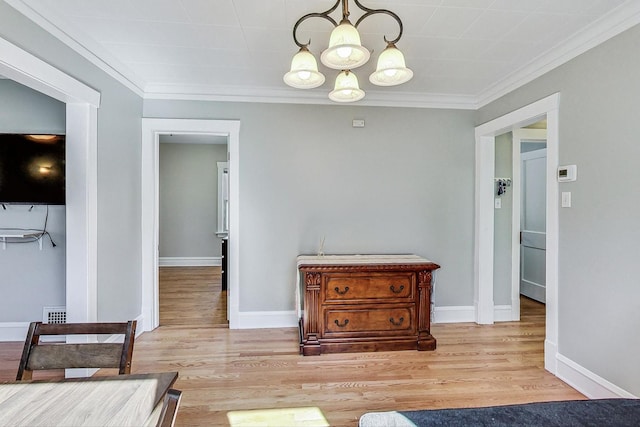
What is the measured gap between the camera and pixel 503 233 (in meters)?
3.62

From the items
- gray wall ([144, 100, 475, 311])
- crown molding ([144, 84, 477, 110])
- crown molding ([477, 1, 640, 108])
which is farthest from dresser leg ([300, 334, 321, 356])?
crown molding ([477, 1, 640, 108])

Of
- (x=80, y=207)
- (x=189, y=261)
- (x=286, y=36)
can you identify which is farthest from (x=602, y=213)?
(x=189, y=261)

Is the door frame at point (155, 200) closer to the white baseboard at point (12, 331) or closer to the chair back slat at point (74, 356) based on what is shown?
the white baseboard at point (12, 331)

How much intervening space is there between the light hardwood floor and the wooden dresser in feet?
0.37

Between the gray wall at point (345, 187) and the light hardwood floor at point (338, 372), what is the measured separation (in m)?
0.58

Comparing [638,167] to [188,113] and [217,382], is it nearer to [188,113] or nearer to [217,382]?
[217,382]

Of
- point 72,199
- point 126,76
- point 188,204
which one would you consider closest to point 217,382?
point 72,199

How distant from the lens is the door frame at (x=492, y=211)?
248 cm

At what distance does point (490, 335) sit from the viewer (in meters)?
3.21

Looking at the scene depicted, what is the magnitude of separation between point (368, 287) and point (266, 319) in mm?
1246

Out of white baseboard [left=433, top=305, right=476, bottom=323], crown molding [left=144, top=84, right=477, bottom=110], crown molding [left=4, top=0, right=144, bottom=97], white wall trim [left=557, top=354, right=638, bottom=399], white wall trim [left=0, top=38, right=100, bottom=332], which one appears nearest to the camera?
crown molding [left=4, top=0, right=144, bottom=97]

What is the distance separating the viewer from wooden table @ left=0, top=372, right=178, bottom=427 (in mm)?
891

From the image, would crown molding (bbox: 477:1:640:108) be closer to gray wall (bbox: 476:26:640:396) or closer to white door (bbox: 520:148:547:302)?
gray wall (bbox: 476:26:640:396)

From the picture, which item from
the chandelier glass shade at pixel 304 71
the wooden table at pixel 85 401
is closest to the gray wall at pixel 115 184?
the chandelier glass shade at pixel 304 71
